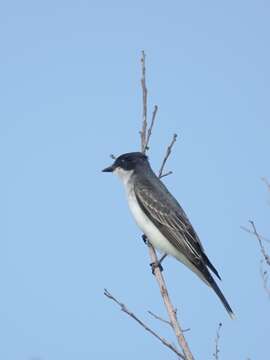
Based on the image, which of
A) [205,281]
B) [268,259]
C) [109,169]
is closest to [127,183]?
[109,169]

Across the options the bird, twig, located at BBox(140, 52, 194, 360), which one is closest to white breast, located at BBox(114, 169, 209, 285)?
the bird

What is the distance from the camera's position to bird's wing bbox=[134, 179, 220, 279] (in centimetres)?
784

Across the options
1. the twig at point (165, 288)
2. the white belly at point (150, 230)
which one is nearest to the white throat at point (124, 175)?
the white belly at point (150, 230)

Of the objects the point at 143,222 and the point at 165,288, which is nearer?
the point at 165,288

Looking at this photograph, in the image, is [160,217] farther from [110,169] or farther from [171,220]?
[110,169]

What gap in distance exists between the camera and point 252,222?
629cm

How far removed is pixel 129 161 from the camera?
8.69 meters

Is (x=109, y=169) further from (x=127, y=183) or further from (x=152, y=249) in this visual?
(x=152, y=249)

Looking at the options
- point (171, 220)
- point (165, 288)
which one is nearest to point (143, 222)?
point (171, 220)

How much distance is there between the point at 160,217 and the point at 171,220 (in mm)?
139

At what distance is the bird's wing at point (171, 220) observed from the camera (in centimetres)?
784

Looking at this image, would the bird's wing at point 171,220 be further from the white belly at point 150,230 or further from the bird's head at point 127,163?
the bird's head at point 127,163

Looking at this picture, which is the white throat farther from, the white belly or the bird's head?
the white belly

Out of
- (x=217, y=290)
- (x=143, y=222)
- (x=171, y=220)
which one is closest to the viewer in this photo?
(x=217, y=290)
